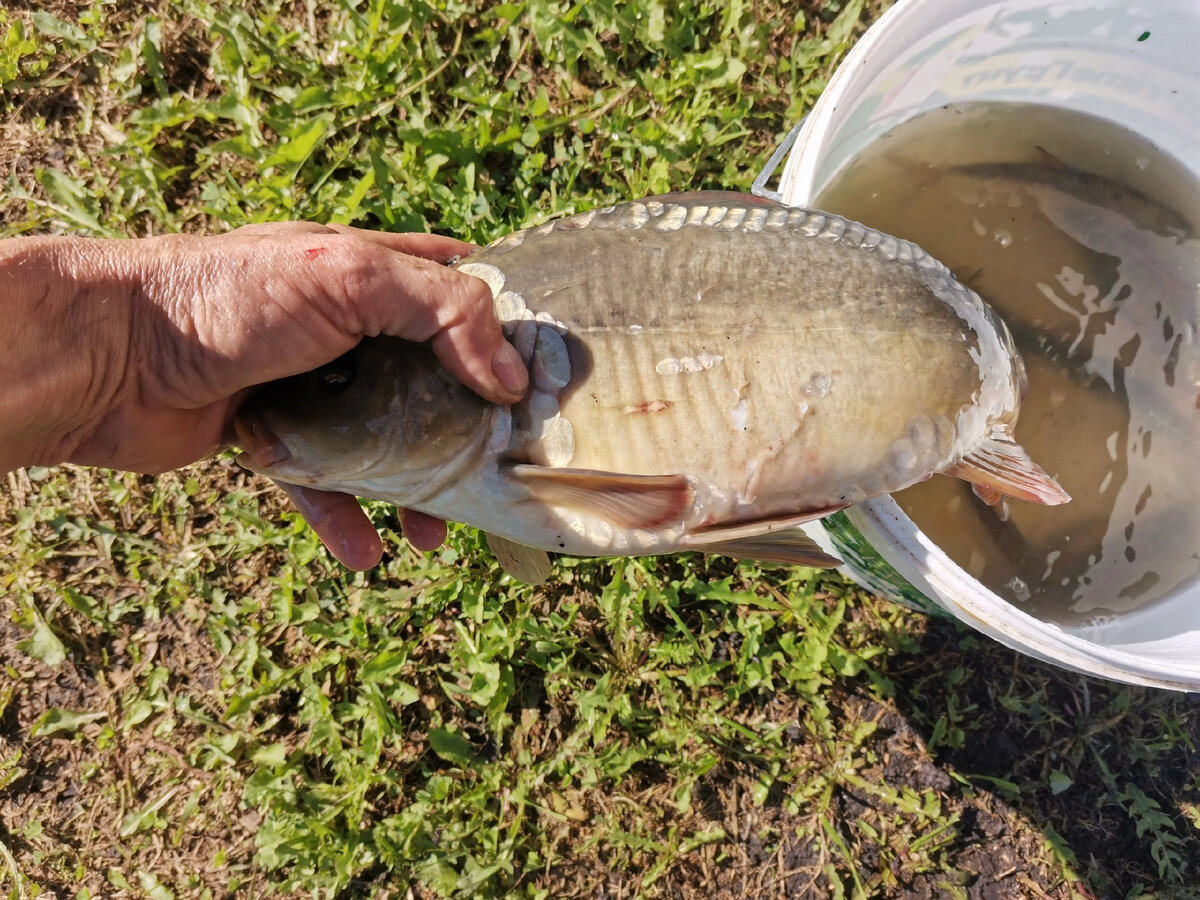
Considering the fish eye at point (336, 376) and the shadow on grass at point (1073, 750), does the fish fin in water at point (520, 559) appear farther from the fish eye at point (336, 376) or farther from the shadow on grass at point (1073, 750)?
the shadow on grass at point (1073, 750)

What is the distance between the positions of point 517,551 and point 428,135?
2.12 m

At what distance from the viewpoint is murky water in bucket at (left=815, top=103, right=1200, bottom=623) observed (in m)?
3.04

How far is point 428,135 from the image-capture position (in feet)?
12.1

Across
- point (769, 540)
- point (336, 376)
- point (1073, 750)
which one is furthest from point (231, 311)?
point (1073, 750)

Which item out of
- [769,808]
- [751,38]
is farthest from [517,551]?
[751,38]

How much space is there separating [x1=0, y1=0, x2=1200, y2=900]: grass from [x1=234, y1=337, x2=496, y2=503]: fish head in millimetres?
1340

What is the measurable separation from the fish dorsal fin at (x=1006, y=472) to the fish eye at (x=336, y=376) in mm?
1904

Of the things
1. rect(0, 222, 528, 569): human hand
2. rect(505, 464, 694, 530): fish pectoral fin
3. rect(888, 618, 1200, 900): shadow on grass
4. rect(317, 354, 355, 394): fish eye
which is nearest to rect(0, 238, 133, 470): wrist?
rect(0, 222, 528, 569): human hand

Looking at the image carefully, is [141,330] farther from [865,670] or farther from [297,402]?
[865,670]

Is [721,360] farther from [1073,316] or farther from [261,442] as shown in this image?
[1073,316]

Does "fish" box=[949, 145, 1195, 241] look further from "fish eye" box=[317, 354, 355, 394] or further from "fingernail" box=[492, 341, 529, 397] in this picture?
"fish eye" box=[317, 354, 355, 394]

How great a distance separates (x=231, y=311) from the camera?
1.96 metres

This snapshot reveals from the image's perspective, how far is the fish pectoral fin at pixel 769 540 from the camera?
2.32 meters

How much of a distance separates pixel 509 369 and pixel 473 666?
1.68 m
